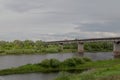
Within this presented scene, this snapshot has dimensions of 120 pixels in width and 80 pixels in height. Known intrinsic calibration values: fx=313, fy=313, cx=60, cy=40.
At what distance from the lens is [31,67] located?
69.7 m

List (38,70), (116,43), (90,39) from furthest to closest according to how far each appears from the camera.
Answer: (90,39)
(116,43)
(38,70)

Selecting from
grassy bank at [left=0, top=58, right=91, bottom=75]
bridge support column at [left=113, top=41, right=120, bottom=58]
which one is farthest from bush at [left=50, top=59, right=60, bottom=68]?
bridge support column at [left=113, top=41, right=120, bottom=58]

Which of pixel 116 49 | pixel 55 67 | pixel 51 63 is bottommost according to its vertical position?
pixel 55 67

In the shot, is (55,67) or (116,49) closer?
(55,67)

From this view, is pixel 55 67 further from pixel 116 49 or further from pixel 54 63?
pixel 116 49

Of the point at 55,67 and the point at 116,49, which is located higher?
the point at 116,49

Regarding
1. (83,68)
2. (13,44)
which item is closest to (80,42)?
(13,44)

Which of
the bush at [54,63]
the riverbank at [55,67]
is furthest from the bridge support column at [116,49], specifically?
the bush at [54,63]

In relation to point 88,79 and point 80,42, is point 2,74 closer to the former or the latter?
point 88,79

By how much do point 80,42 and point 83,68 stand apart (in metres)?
85.7

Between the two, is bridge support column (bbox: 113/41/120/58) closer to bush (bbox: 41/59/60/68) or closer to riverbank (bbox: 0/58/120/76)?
riverbank (bbox: 0/58/120/76)

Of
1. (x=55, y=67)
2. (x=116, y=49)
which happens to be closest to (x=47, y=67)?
(x=55, y=67)

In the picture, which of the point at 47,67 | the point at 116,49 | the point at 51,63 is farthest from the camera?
the point at 116,49

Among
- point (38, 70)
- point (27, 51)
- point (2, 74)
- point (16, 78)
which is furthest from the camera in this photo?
point (27, 51)
